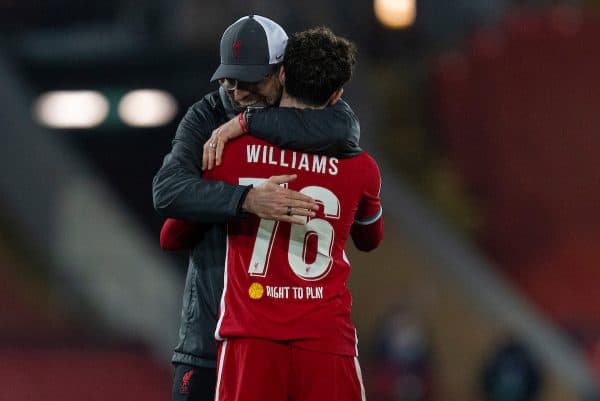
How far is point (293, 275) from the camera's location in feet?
11.7

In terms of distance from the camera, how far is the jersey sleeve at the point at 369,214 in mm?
3691

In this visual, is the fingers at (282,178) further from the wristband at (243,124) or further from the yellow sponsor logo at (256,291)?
the yellow sponsor logo at (256,291)

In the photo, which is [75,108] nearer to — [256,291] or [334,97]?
[334,97]

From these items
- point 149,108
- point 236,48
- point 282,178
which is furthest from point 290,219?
point 149,108

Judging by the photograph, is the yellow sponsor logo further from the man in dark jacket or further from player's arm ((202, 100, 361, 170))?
player's arm ((202, 100, 361, 170))

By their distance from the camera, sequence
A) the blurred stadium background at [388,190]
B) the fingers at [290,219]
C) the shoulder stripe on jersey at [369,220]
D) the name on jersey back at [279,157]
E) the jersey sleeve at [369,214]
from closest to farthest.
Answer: the fingers at [290,219] < the name on jersey back at [279,157] < the jersey sleeve at [369,214] < the shoulder stripe on jersey at [369,220] < the blurred stadium background at [388,190]

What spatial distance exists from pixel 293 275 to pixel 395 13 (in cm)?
1119

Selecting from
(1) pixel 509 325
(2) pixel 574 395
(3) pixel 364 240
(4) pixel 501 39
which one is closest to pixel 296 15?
(4) pixel 501 39

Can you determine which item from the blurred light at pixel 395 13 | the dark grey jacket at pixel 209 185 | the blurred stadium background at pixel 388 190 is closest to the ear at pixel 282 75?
the dark grey jacket at pixel 209 185

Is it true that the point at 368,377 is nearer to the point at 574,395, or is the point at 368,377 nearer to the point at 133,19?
the point at 574,395

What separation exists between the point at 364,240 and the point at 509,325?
774cm

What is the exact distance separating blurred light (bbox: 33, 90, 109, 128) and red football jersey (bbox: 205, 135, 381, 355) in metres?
10.4

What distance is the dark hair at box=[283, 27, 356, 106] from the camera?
3525 millimetres

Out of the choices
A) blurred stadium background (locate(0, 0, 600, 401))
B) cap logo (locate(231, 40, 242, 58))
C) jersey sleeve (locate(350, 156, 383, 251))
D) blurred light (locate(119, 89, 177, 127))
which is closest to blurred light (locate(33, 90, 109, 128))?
blurred stadium background (locate(0, 0, 600, 401))
